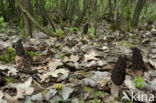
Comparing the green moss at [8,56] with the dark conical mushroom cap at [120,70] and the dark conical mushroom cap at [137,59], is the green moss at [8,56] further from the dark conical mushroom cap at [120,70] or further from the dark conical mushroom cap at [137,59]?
the dark conical mushroom cap at [137,59]

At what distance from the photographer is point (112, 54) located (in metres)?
3.31

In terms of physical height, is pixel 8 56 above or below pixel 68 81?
above

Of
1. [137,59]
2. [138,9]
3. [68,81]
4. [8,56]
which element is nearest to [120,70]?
[137,59]

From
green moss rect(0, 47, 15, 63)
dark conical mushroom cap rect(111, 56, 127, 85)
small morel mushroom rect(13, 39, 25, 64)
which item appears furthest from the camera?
green moss rect(0, 47, 15, 63)

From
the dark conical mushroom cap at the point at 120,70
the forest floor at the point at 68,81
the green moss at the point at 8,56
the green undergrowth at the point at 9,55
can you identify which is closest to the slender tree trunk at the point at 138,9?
the forest floor at the point at 68,81

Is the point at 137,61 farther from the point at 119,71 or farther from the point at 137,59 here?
the point at 119,71

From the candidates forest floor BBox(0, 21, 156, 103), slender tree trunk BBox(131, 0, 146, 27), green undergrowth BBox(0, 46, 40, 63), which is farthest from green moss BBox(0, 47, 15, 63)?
slender tree trunk BBox(131, 0, 146, 27)

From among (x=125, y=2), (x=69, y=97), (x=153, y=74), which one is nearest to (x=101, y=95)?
(x=69, y=97)

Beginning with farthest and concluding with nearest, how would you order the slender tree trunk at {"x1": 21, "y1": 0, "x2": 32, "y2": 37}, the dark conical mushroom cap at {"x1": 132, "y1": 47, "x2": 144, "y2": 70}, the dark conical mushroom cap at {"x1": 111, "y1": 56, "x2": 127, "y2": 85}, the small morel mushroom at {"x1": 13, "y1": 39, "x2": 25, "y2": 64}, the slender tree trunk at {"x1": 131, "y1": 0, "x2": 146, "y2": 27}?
the slender tree trunk at {"x1": 131, "y1": 0, "x2": 146, "y2": 27}
the slender tree trunk at {"x1": 21, "y1": 0, "x2": 32, "y2": 37}
the small morel mushroom at {"x1": 13, "y1": 39, "x2": 25, "y2": 64}
the dark conical mushroom cap at {"x1": 132, "y1": 47, "x2": 144, "y2": 70}
the dark conical mushroom cap at {"x1": 111, "y1": 56, "x2": 127, "y2": 85}

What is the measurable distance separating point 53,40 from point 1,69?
2.29m

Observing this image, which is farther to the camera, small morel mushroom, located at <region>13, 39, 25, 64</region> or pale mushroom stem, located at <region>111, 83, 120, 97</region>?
small morel mushroom, located at <region>13, 39, 25, 64</region>

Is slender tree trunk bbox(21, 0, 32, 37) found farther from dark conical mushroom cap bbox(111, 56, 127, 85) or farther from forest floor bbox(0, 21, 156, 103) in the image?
dark conical mushroom cap bbox(111, 56, 127, 85)

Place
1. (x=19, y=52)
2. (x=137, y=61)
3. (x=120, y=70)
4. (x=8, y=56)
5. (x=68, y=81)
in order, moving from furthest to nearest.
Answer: (x=8, y=56) < (x=19, y=52) < (x=137, y=61) < (x=68, y=81) < (x=120, y=70)

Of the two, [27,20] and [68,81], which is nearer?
[68,81]
